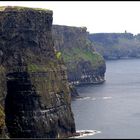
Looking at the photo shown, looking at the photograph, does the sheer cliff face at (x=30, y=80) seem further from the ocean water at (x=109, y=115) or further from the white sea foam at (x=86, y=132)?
the ocean water at (x=109, y=115)

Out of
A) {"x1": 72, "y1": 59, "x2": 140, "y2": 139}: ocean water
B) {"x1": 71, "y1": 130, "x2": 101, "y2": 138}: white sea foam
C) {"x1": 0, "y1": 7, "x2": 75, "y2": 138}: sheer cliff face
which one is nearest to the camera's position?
{"x1": 0, "y1": 7, "x2": 75, "y2": 138}: sheer cliff face

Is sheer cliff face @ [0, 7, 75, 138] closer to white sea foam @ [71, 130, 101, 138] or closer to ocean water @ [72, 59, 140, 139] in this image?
white sea foam @ [71, 130, 101, 138]

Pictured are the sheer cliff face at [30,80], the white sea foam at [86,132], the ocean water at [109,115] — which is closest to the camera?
the sheer cliff face at [30,80]

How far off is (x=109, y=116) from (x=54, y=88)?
38313mm

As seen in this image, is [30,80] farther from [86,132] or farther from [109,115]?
[109,115]

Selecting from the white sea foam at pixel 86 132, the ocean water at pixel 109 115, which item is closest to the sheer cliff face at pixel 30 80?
the white sea foam at pixel 86 132

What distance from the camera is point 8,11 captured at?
376ft

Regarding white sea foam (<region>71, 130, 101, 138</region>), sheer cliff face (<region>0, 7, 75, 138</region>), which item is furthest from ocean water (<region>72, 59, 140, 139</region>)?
sheer cliff face (<region>0, 7, 75, 138</region>)

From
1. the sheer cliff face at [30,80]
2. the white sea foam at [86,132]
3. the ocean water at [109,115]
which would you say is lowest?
the ocean water at [109,115]

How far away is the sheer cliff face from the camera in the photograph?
111750 millimetres

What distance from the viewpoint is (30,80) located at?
113m

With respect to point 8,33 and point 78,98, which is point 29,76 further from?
point 78,98

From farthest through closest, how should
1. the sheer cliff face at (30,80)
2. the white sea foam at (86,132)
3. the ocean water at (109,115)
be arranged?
the ocean water at (109,115) → the white sea foam at (86,132) → the sheer cliff face at (30,80)

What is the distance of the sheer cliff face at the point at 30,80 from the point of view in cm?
11175
